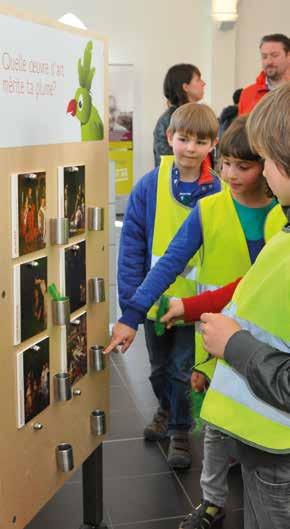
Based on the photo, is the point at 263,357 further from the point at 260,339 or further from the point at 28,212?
the point at 28,212

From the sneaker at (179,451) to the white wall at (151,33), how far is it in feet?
21.2

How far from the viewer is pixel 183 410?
2.85 meters

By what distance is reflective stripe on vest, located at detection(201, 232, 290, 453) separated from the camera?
129cm

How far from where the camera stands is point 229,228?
6.94ft

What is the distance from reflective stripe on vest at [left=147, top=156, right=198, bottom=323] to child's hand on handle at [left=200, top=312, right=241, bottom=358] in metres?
1.16

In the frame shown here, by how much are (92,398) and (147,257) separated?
0.78 meters

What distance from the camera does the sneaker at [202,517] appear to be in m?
2.30

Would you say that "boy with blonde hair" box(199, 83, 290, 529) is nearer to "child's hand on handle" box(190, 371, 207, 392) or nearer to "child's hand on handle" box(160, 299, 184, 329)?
"child's hand on handle" box(190, 371, 207, 392)

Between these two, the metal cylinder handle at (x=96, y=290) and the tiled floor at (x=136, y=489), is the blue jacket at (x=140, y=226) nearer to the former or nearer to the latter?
the metal cylinder handle at (x=96, y=290)

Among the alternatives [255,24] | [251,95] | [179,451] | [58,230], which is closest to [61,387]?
[58,230]

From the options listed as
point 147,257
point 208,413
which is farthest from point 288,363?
point 147,257

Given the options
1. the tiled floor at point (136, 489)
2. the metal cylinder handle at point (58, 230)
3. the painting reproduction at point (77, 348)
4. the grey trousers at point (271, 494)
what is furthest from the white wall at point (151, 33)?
the grey trousers at point (271, 494)

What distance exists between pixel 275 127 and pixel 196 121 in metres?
1.32

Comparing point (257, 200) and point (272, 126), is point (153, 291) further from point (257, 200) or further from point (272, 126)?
point (272, 126)
